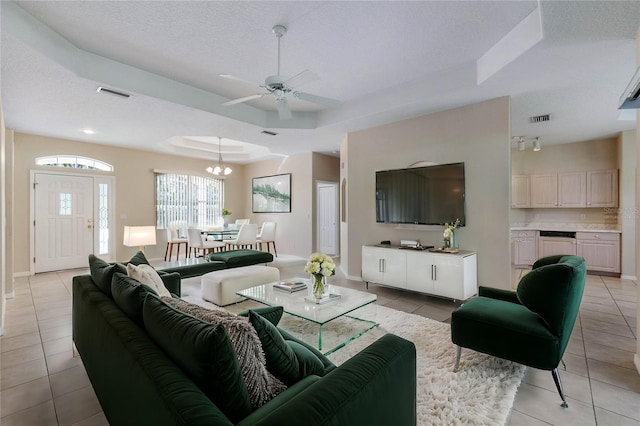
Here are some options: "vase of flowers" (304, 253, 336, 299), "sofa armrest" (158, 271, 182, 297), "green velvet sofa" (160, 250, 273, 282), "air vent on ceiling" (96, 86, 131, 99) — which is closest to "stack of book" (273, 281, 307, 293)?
"vase of flowers" (304, 253, 336, 299)

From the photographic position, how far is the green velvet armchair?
1820 mm

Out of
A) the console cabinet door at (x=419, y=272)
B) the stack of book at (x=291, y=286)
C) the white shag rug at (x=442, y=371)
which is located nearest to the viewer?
the white shag rug at (x=442, y=371)

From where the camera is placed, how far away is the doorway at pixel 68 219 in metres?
5.67

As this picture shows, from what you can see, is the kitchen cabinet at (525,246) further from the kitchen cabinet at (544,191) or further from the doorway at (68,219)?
the doorway at (68,219)

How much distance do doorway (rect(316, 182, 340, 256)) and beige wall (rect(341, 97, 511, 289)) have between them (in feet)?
9.90

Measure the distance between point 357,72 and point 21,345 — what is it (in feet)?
14.5

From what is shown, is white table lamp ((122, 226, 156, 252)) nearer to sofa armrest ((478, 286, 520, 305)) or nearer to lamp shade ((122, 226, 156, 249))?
lamp shade ((122, 226, 156, 249))

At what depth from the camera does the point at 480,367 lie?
2225mm

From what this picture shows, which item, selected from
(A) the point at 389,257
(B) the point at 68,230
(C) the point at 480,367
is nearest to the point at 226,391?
(C) the point at 480,367

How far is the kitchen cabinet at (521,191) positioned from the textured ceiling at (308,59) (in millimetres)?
1651

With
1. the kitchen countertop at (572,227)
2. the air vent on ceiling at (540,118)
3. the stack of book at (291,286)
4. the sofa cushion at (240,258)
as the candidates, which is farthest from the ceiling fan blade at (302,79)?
the kitchen countertop at (572,227)

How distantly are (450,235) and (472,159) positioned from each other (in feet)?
3.40

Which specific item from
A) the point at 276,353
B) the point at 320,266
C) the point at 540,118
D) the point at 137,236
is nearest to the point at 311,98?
the point at 320,266

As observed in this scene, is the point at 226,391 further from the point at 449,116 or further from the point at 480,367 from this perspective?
the point at 449,116
